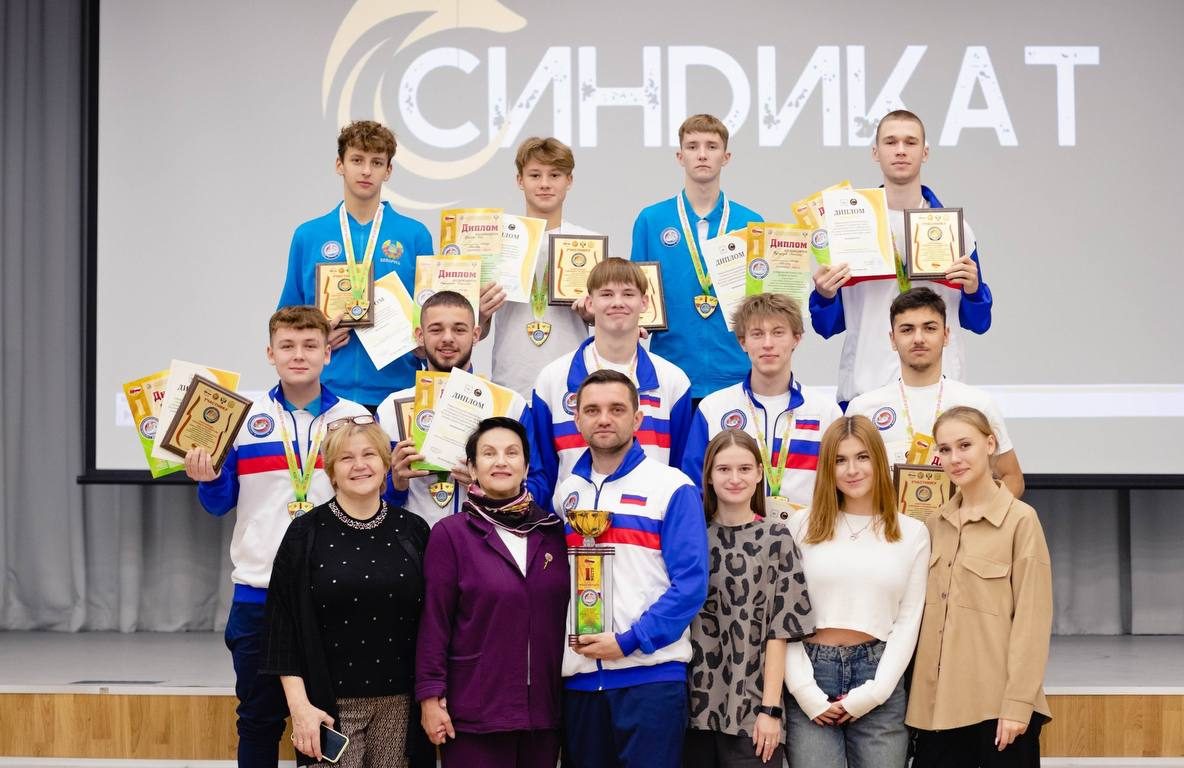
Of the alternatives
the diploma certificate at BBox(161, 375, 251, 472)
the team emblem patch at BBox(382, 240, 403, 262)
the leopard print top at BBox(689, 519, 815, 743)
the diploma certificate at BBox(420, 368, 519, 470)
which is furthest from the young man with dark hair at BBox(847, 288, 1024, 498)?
the diploma certificate at BBox(161, 375, 251, 472)

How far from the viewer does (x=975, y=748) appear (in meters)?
3.31

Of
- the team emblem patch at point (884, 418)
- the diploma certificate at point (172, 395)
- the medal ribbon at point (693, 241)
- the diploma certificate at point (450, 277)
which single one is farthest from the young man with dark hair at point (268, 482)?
the team emblem patch at point (884, 418)

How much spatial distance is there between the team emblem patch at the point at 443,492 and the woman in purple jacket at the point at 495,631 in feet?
1.34

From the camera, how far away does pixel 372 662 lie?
3.26 meters

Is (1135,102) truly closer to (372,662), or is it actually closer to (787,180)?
(787,180)

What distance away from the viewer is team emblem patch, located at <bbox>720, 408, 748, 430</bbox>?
3.74 meters

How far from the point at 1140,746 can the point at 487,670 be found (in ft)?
9.27

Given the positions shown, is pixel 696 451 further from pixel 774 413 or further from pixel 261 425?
pixel 261 425

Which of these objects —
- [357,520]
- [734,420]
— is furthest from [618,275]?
[357,520]

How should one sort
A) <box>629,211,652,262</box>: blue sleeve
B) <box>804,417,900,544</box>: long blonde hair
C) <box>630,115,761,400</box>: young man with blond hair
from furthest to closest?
1. <box>629,211,652,262</box>: blue sleeve
2. <box>630,115,761,400</box>: young man with blond hair
3. <box>804,417,900,544</box>: long blonde hair

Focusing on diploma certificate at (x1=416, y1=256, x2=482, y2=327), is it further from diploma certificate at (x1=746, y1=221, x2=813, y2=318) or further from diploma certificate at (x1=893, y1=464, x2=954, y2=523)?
diploma certificate at (x1=893, y1=464, x2=954, y2=523)

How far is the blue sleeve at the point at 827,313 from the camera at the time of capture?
14.1 ft

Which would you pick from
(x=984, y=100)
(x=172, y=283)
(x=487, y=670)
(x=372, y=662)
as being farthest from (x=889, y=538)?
(x=172, y=283)

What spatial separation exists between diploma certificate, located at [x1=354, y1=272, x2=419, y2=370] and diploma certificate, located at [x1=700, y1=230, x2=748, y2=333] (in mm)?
1133
